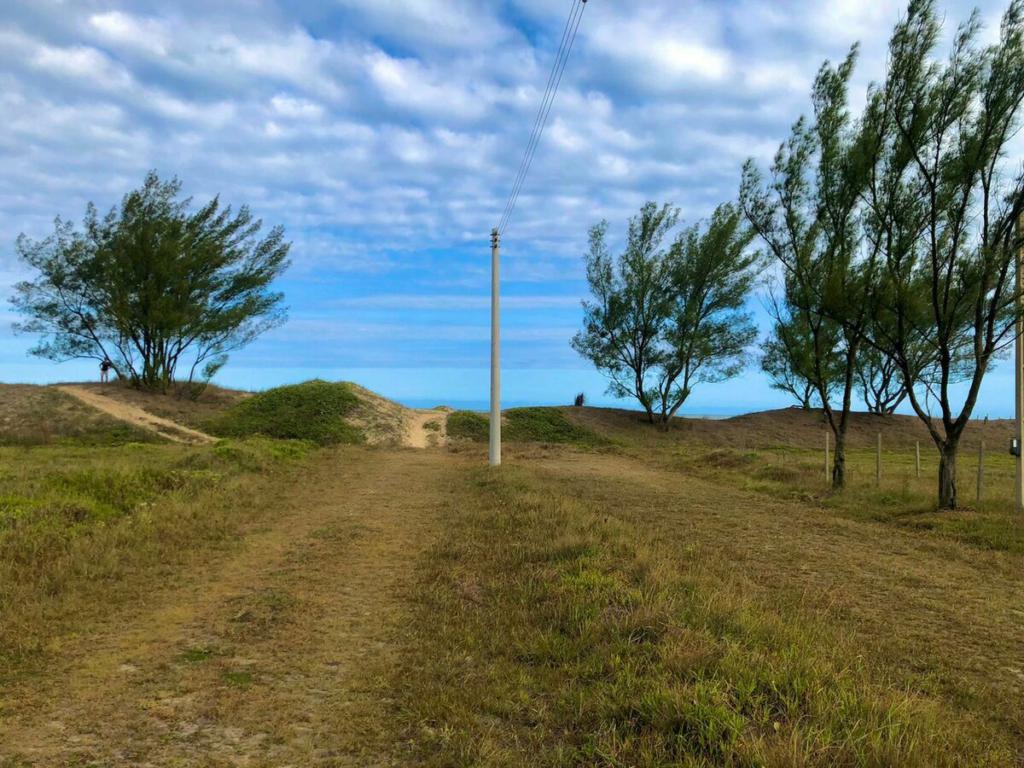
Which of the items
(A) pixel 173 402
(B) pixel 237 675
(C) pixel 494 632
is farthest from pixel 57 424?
(C) pixel 494 632

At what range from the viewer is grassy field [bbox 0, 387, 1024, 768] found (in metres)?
3.34

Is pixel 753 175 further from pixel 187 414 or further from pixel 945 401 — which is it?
pixel 187 414

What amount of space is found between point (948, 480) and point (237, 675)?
12.6m

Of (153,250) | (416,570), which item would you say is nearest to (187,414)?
(153,250)

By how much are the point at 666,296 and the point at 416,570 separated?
93.2 feet

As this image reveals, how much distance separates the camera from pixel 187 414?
2962cm

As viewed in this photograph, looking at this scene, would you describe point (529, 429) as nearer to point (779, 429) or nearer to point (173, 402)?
point (779, 429)

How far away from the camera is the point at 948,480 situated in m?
12.5

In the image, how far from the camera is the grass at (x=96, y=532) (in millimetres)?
5520

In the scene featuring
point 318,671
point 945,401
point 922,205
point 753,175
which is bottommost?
point 318,671

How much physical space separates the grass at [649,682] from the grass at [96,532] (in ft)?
9.24

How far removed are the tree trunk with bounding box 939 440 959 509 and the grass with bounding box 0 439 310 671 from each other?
11918 millimetres

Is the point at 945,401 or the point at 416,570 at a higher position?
the point at 945,401

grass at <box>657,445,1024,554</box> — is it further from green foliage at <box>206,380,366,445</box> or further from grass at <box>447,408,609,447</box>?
green foliage at <box>206,380,366,445</box>
